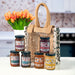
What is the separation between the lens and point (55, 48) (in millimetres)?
1509

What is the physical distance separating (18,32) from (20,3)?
300cm

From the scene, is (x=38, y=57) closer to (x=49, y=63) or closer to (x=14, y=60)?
(x=49, y=63)

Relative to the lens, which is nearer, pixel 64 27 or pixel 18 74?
pixel 18 74

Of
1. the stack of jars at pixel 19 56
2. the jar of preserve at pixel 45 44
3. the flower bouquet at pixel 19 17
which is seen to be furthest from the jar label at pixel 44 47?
the flower bouquet at pixel 19 17

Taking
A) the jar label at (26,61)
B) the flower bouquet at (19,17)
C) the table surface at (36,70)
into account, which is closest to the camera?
the table surface at (36,70)

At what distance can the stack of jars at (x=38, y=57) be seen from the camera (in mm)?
1365

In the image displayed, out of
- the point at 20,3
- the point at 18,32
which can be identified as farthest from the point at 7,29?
the point at 18,32

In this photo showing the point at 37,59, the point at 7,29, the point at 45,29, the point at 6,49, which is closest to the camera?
the point at 37,59

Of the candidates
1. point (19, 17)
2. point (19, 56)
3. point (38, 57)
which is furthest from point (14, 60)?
point (19, 17)

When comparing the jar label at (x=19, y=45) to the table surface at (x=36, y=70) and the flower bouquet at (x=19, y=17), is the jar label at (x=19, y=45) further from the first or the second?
the flower bouquet at (x=19, y=17)

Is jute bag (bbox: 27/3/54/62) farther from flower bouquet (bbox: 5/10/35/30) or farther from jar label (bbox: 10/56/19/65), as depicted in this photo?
flower bouquet (bbox: 5/10/35/30)

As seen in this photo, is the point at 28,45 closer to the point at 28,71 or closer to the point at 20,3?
the point at 28,71

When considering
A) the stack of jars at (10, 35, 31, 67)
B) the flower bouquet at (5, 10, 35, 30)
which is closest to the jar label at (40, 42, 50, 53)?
the stack of jars at (10, 35, 31, 67)

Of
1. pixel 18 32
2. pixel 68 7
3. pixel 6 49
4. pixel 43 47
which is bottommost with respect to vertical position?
pixel 6 49
